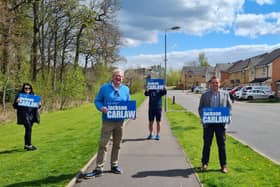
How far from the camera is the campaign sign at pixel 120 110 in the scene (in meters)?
5.85

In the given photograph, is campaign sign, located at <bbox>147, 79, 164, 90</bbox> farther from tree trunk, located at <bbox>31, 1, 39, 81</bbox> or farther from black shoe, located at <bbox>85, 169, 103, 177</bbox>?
tree trunk, located at <bbox>31, 1, 39, 81</bbox>

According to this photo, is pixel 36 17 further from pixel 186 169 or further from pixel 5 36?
pixel 186 169

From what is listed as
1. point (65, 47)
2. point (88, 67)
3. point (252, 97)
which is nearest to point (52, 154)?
point (65, 47)

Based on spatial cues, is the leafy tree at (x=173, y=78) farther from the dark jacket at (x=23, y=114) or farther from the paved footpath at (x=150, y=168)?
the dark jacket at (x=23, y=114)

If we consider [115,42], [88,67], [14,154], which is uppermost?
[115,42]

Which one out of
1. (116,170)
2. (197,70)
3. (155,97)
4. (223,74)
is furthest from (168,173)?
(197,70)

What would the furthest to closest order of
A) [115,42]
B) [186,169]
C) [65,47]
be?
[115,42] → [65,47] → [186,169]

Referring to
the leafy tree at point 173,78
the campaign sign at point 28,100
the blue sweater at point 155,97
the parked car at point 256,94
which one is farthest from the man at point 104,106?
the leafy tree at point 173,78

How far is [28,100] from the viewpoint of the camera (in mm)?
8398

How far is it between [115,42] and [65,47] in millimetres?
5379

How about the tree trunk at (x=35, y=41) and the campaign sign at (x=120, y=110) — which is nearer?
the campaign sign at (x=120, y=110)

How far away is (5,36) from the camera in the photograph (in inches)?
809

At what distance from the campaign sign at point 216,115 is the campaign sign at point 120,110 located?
1.39 meters

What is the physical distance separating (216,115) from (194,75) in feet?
404
